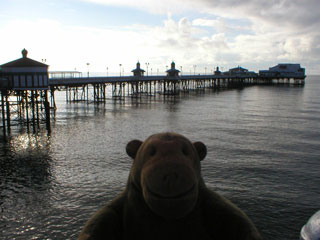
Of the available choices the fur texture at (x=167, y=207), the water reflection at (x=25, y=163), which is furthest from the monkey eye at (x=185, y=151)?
the water reflection at (x=25, y=163)

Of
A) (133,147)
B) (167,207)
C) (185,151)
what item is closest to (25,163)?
(133,147)

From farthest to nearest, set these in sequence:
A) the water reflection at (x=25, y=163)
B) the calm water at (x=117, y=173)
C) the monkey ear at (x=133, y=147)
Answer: the water reflection at (x=25, y=163) < the calm water at (x=117, y=173) < the monkey ear at (x=133, y=147)

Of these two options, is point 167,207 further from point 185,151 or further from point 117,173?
point 117,173

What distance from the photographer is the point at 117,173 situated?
20156 millimetres

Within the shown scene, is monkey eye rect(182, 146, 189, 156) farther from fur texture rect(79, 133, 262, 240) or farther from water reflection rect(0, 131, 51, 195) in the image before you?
water reflection rect(0, 131, 51, 195)

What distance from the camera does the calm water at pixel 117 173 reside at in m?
14.2

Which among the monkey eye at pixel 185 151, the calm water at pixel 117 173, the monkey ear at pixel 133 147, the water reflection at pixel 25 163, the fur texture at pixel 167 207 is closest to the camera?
the fur texture at pixel 167 207

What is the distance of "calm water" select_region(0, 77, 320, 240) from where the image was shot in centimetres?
1420

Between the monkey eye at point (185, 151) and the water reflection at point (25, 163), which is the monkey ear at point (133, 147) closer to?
the monkey eye at point (185, 151)

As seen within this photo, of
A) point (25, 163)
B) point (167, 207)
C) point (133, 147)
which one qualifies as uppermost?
point (133, 147)

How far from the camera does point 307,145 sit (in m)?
27.6

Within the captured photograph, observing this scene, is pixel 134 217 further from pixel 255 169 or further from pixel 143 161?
pixel 255 169

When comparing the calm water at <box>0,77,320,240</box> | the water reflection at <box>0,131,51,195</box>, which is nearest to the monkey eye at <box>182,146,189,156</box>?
the calm water at <box>0,77,320,240</box>

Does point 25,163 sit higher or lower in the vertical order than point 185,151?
lower
